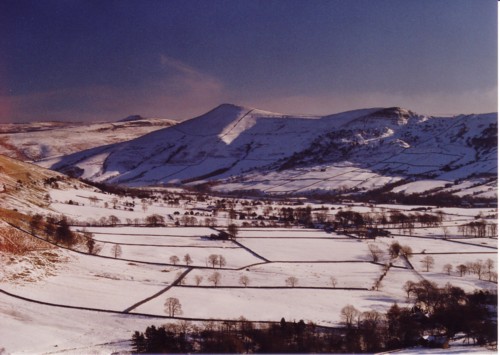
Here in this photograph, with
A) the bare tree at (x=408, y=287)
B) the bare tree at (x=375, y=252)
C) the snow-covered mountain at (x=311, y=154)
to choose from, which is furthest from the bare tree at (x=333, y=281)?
the snow-covered mountain at (x=311, y=154)

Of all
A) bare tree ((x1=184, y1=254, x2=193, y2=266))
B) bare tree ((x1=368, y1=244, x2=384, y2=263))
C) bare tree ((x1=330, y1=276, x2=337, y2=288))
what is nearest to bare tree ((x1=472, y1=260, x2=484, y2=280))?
bare tree ((x1=368, y1=244, x2=384, y2=263))

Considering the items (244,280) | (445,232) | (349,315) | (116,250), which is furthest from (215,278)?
(445,232)

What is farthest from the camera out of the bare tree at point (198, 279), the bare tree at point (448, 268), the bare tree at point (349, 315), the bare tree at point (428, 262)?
the bare tree at point (428, 262)

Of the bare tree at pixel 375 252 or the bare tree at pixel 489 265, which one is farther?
the bare tree at pixel 375 252

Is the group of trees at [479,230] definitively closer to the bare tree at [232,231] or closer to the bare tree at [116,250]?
the bare tree at [232,231]

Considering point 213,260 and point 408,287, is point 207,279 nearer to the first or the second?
point 213,260

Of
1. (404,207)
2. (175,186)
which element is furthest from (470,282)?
(175,186)
